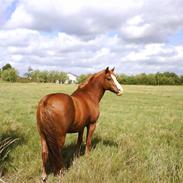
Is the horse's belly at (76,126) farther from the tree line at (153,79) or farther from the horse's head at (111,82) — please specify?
the tree line at (153,79)

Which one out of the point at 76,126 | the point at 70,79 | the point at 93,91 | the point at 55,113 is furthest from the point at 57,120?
the point at 70,79

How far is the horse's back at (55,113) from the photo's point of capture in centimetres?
568

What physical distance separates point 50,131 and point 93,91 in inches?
77.7

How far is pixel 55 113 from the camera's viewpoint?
5691 mm

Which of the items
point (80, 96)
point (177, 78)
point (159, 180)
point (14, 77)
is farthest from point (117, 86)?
point (14, 77)

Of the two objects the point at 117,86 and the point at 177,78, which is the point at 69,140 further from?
the point at 177,78

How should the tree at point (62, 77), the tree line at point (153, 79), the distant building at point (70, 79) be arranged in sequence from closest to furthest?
the tree line at point (153, 79)
the distant building at point (70, 79)
the tree at point (62, 77)

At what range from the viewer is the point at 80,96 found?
700 cm

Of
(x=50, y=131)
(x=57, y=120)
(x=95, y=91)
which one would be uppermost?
(x=95, y=91)

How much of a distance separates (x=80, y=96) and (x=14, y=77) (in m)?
93.5

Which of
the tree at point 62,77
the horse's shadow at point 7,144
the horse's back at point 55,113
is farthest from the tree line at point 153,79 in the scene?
the horse's back at point 55,113

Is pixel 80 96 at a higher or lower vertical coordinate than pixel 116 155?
higher

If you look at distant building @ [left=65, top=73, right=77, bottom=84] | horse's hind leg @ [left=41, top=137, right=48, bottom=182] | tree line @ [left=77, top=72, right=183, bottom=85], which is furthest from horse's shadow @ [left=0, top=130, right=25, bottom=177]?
distant building @ [left=65, top=73, right=77, bottom=84]

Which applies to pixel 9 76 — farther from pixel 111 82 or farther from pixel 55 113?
pixel 55 113
